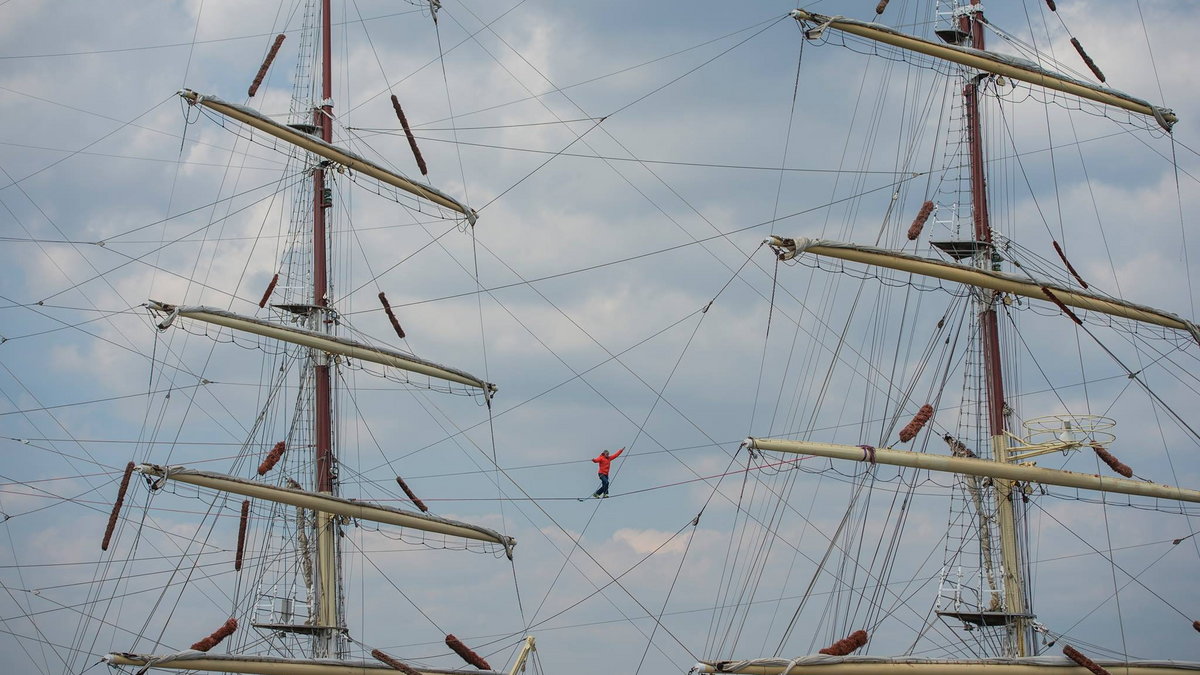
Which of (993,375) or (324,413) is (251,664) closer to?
(324,413)

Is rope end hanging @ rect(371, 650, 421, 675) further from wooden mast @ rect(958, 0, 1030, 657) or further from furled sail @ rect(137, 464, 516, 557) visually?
wooden mast @ rect(958, 0, 1030, 657)

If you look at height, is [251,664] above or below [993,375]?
below

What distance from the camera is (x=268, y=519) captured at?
2322 inches

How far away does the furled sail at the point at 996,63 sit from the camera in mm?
55162

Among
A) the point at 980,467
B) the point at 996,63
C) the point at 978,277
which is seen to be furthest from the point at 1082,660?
the point at 996,63

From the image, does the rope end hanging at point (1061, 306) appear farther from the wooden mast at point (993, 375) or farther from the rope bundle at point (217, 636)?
the rope bundle at point (217, 636)

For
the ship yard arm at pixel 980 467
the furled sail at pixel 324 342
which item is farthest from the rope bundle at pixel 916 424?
the furled sail at pixel 324 342

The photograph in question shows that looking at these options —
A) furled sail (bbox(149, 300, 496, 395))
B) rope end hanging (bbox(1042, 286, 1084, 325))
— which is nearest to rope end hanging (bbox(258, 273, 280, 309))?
furled sail (bbox(149, 300, 496, 395))

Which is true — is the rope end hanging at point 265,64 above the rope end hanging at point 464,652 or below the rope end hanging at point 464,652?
above

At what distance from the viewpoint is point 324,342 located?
2312 inches

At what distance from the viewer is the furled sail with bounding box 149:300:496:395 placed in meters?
56.8

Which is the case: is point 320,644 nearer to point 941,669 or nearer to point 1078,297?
point 941,669

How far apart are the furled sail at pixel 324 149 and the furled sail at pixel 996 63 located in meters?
13.0

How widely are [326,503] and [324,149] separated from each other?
10.9 meters
